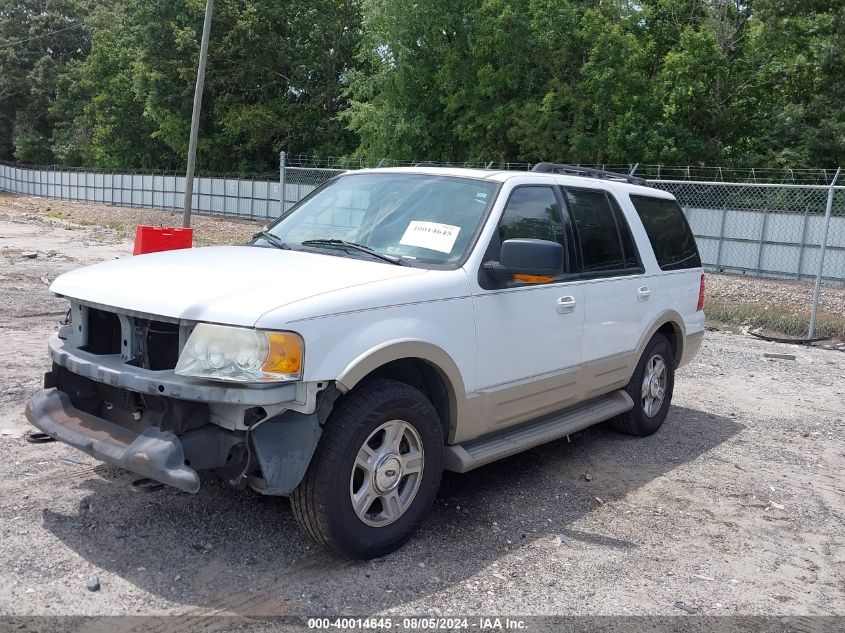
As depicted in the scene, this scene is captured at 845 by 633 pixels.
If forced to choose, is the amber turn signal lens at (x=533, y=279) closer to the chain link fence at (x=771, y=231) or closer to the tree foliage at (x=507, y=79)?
the chain link fence at (x=771, y=231)

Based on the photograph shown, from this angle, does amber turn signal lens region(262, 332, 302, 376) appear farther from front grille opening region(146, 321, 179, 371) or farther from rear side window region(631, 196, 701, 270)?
rear side window region(631, 196, 701, 270)

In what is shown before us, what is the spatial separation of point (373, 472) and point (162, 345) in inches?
46.0

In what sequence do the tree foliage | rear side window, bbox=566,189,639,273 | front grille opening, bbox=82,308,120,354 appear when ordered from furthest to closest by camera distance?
the tree foliage < rear side window, bbox=566,189,639,273 < front grille opening, bbox=82,308,120,354

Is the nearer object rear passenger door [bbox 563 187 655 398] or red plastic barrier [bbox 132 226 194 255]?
rear passenger door [bbox 563 187 655 398]

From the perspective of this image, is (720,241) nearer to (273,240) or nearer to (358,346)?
(273,240)

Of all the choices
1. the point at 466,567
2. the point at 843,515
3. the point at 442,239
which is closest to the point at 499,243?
the point at 442,239

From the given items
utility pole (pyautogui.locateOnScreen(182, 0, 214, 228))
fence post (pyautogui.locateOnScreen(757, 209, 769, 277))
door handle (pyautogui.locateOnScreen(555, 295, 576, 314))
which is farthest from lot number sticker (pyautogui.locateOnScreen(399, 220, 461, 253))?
utility pole (pyautogui.locateOnScreen(182, 0, 214, 228))

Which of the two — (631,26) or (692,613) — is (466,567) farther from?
(631,26)

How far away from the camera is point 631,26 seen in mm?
31875

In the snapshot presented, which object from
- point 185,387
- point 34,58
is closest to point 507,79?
point 185,387

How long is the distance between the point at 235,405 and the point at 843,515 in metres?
3.97

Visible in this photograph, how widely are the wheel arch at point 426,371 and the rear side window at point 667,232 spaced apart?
273cm

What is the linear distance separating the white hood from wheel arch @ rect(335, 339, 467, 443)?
37 centimetres

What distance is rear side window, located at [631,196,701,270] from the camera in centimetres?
648
